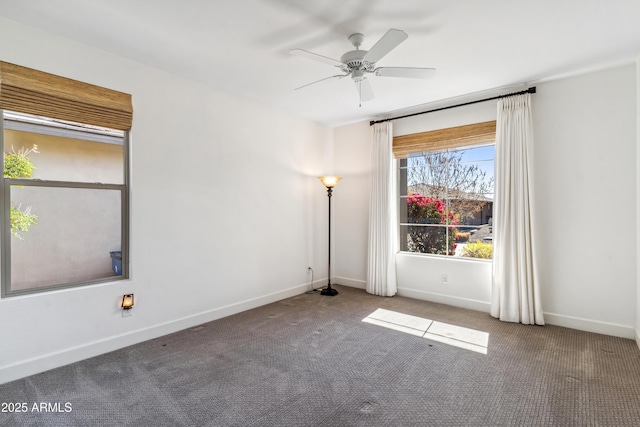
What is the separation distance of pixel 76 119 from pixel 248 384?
2764 millimetres

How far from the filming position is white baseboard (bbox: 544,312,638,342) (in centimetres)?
322

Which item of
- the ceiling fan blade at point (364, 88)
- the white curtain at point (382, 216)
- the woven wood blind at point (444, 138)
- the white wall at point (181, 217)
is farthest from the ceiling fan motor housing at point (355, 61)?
the white curtain at point (382, 216)

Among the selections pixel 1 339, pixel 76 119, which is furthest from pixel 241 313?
pixel 76 119

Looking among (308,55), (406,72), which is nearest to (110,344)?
(308,55)

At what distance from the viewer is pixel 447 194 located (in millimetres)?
4582

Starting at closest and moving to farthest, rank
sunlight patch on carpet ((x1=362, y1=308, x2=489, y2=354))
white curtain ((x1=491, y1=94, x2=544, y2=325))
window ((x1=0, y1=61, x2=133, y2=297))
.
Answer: window ((x1=0, y1=61, x2=133, y2=297)) → sunlight patch on carpet ((x1=362, y1=308, x2=489, y2=354)) → white curtain ((x1=491, y1=94, x2=544, y2=325))

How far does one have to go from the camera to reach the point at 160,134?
3.34m

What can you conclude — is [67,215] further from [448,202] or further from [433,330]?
[448,202]

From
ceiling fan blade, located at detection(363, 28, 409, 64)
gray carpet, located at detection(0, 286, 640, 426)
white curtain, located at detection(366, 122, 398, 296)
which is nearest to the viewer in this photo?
gray carpet, located at detection(0, 286, 640, 426)

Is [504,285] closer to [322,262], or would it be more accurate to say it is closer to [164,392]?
[322,262]

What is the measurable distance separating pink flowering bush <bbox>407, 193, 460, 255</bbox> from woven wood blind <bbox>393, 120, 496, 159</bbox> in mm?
731

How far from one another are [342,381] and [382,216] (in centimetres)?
284

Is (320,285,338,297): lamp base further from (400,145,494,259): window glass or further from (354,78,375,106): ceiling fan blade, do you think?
(354,78,375,106): ceiling fan blade

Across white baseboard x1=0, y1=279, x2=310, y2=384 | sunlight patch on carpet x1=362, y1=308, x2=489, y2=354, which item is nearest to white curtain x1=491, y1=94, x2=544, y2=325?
sunlight patch on carpet x1=362, y1=308, x2=489, y2=354
